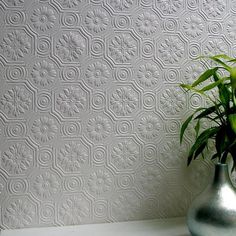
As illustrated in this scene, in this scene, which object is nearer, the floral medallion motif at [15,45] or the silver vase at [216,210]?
the silver vase at [216,210]

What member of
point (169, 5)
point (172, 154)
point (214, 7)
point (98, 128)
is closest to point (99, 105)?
point (98, 128)

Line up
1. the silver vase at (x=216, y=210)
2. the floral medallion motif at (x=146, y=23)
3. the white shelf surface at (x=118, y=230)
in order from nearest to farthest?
the silver vase at (x=216, y=210)
the white shelf surface at (x=118, y=230)
the floral medallion motif at (x=146, y=23)

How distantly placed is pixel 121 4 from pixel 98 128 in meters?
0.41

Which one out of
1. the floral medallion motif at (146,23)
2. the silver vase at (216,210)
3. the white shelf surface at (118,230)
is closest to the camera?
the silver vase at (216,210)

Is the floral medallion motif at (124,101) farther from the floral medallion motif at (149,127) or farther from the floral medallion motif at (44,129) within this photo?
the floral medallion motif at (44,129)

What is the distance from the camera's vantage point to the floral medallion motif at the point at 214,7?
3.61 ft

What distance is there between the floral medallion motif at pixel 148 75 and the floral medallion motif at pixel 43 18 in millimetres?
317

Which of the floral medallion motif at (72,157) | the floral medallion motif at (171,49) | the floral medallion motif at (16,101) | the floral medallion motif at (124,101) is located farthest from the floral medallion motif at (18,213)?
the floral medallion motif at (171,49)

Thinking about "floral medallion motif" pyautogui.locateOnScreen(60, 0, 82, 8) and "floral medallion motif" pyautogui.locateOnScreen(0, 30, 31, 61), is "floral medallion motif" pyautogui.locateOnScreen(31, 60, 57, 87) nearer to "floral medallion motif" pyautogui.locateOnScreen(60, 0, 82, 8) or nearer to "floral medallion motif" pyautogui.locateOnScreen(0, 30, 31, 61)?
"floral medallion motif" pyautogui.locateOnScreen(0, 30, 31, 61)

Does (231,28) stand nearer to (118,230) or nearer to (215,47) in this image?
(215,47)

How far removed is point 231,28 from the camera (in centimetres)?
112

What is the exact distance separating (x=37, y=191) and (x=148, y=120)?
0.42 metres

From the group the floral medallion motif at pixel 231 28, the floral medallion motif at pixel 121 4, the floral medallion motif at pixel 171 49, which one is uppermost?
the floral medallion motif at pixel 121 4

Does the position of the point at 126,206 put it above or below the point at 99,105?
below
